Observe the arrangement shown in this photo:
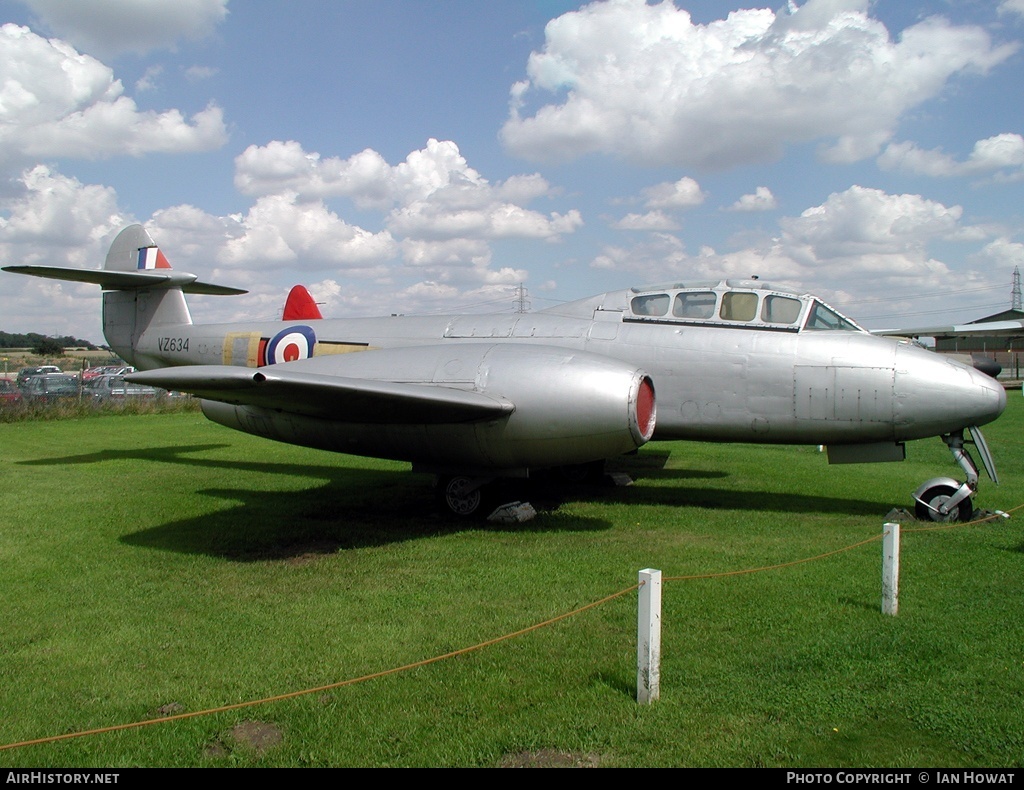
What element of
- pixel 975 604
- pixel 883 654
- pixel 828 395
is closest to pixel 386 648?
pixel 883 654

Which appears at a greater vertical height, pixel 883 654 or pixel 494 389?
pixel 494 389

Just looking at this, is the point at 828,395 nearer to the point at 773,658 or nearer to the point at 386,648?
the point at 773,658

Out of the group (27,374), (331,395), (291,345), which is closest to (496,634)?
(331,395)

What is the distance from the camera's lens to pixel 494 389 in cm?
715

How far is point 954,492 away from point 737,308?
9.76ft

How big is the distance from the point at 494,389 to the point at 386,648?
10.5ft

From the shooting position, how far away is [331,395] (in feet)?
22.2

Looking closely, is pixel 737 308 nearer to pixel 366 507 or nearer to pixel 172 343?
pixel 366 507

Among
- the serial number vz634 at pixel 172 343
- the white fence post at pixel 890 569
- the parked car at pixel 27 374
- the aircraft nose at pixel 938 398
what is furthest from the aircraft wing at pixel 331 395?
the parked car at pixel 27 374

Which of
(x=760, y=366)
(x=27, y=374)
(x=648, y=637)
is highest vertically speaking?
(x=760, y=366)

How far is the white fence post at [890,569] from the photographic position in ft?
15.6

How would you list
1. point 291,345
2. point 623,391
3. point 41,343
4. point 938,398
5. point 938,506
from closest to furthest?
point 623,391 < point 938,398 < point 938,506 < point 291,345 < point 41,343

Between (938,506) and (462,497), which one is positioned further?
(462,497)

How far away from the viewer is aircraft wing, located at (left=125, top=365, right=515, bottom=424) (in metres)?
6.23
